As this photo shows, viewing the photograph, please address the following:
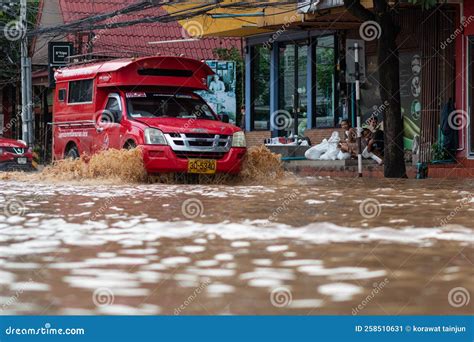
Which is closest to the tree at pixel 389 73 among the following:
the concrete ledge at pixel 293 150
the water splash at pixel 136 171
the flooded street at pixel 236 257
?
the water splash at pixel 136 171

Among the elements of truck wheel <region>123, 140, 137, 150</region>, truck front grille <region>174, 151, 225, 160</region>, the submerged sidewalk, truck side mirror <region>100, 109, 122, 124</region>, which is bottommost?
the submerged sidewalk

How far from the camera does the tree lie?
19453 millimetres

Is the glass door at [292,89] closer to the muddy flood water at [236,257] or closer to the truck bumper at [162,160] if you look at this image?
the truck bumper at [162,160]

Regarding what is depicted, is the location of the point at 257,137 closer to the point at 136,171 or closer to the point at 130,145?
the point at 130,145

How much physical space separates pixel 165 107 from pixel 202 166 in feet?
6.70

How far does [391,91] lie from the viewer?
64.3ft

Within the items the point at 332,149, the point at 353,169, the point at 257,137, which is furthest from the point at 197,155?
the point at 257,137

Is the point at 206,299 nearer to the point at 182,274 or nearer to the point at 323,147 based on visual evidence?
the point at 182,274

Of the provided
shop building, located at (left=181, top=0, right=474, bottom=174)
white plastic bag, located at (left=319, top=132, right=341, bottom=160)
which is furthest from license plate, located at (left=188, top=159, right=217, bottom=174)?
white plastic bag, located at (left=319, top=132, right=341, bottom=160)

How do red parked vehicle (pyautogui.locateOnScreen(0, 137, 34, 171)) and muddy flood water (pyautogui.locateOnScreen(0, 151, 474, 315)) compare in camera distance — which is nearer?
muddy flood water (pyautogui.locateOnScreen(0, 151, 474, 315))

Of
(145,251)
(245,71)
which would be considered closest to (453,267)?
(145,251)

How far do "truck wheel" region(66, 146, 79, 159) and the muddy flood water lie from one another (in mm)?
8094

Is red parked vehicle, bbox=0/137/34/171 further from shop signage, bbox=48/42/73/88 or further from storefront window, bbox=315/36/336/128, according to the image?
storefront window, bbox=315/36/336/128

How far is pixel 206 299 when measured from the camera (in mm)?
4508
